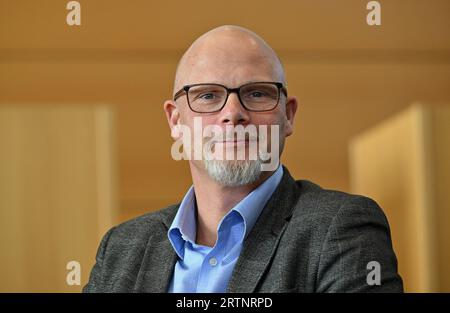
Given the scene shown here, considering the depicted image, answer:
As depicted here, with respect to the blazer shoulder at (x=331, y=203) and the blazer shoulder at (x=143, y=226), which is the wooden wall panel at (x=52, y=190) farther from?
the blazer shoulder at (x=331, y=203)

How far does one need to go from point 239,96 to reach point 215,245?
26cm

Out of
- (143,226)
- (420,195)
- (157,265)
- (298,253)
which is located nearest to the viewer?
(298,253)

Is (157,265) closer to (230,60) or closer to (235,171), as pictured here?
(235,171)

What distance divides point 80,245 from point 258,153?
2.78ft

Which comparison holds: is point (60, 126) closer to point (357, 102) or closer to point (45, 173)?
point (45, 173)

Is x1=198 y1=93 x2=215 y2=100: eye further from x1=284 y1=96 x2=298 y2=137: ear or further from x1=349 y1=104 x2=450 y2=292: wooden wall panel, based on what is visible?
x1=349 y1=104 x2=450 y2=292: wooden wall panel

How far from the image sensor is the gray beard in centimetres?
122

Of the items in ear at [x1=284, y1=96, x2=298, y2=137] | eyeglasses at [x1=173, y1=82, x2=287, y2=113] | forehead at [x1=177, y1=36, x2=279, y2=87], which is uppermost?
forehead at [x1=177, y1=36, x2=279, y2=87]

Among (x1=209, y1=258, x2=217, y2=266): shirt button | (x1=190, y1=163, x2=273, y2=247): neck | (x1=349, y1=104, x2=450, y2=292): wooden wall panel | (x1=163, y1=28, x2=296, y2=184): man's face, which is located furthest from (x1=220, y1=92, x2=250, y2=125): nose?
(x1=349, y1=104, x2=450, y2=292): wooden wall panel

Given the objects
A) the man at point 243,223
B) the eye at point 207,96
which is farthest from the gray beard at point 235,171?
the eye at point 207,96

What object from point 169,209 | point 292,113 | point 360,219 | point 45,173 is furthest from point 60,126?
point 360,219

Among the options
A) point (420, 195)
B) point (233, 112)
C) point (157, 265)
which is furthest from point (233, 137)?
point (420, 195)

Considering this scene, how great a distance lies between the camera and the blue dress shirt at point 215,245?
3.87 ft

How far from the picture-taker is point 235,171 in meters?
1.22
